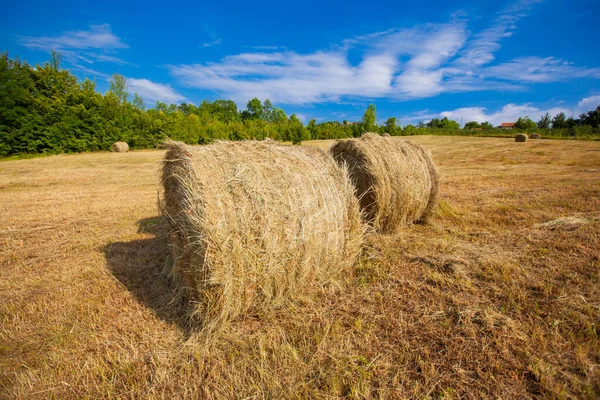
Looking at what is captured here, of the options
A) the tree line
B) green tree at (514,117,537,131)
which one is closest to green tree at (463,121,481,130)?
green tree at (514,117,537,131)

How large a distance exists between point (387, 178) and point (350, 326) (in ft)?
9.58

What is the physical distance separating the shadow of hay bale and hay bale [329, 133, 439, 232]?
3258mm

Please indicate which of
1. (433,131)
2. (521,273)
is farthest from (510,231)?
(433,131)

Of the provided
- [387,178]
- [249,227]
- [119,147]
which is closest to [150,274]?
[249,227]

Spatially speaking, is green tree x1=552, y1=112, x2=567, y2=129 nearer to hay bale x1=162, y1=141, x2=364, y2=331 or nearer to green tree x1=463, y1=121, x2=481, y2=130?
green tree x1=463, y1=121, x2=481, y2=130

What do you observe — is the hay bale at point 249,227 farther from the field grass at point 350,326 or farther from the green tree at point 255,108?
the green tree at point 255,108

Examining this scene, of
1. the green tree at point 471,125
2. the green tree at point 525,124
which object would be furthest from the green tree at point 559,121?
the green tree at point 471,125

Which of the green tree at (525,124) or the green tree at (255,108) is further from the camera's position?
the green tree at (255,108)

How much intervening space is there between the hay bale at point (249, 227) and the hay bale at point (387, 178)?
4.93ft

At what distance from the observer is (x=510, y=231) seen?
4.87 m

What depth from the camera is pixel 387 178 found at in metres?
4.88

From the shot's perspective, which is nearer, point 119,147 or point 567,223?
point 567,223

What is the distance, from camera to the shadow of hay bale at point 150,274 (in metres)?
3.06

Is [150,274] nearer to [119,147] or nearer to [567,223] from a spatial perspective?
[567,223]
